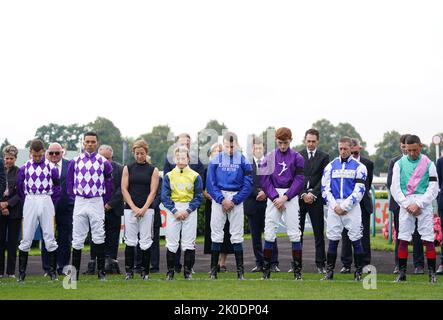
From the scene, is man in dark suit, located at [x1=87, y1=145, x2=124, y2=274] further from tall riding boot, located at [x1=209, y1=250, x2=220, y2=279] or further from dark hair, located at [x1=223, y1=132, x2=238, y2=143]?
dark hair, located at [x1=223, y1=132, x2=238, y2=143]

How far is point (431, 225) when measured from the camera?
29.4 feet

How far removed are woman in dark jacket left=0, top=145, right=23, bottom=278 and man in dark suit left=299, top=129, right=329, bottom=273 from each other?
452cm

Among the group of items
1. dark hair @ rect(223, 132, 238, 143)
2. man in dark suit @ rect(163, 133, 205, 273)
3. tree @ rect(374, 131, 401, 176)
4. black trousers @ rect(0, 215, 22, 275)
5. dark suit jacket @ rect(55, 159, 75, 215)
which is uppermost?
tree @ rect(374, 131, 401, 176)

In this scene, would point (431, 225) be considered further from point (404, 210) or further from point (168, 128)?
point (168, 128)

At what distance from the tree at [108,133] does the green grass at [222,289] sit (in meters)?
78.6

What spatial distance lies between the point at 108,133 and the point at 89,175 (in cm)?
8180

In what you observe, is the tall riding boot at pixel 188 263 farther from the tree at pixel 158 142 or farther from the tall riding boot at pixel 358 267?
the tree at pixel 158 142

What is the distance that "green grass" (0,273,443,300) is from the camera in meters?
7.15

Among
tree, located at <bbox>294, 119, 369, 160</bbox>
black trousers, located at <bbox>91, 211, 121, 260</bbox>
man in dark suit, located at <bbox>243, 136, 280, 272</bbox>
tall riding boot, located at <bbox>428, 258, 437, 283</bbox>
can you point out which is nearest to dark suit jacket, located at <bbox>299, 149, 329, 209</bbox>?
Result: man in dark suit, located at <bbox>243, 136, 280, 272</bbox>

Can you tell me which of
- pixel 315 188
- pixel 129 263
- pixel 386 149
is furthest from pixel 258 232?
pixel 386 149

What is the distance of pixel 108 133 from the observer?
294ft
